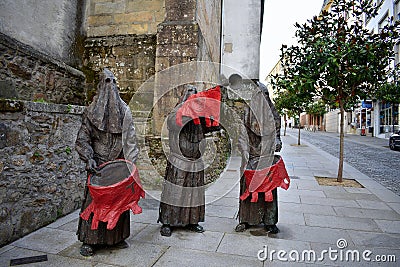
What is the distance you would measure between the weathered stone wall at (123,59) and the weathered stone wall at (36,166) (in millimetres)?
1876

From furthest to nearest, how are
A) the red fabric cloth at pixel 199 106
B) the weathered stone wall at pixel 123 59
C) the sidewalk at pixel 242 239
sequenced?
1. the weathered stone wall at pixel 123 59
2. the red fabric cloth at pixel 199 106
3. the sidewalk at pixel 242 239

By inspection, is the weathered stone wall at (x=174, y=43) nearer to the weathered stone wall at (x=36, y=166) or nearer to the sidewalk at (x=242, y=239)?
the weathered stone wall at (x=36, y=166)

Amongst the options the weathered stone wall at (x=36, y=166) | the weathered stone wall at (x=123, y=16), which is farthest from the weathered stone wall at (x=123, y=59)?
the weathered stone wall at (x=36, y=166)

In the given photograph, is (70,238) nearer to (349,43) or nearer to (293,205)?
(293,205)

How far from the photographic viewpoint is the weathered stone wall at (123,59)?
6512 mm

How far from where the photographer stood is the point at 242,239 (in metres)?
3.79

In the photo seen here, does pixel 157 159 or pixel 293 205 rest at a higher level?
pixel 157 159

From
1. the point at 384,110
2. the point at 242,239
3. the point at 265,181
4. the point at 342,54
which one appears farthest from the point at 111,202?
the point at 384,110

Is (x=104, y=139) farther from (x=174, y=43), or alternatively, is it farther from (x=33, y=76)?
(x=174, y=43)

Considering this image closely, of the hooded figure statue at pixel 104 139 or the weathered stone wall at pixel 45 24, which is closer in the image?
the hooded figure statue at pixel 104 139

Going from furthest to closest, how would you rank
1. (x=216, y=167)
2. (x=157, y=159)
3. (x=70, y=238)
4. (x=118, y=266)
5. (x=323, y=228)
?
(x=216, y=167)
(x=157, y=159)
(x=323, y=228)
(x=70, y=238)
(x=118, y=266)

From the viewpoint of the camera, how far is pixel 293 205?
5402 millimetres

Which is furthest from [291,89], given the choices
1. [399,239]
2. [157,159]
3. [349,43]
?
[399,239]

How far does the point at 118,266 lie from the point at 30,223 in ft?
5.27
